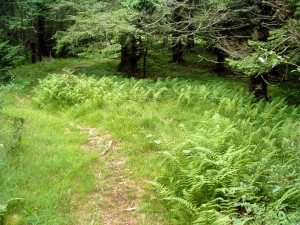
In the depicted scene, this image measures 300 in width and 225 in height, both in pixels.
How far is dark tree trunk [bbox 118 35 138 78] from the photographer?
14589mm

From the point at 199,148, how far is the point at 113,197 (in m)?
1.70

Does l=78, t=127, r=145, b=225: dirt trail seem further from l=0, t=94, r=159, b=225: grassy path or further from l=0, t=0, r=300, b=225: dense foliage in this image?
l=0, t=0, r=300, b=225: dense foliage

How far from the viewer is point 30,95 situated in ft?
39.8

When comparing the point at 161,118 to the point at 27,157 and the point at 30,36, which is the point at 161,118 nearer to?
the point at 27,157

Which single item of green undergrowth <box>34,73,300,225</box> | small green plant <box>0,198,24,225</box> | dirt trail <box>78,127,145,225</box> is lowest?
dirt trail <box>78,127,145,225</box>

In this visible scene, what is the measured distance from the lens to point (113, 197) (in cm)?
529

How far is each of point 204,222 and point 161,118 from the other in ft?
14.1

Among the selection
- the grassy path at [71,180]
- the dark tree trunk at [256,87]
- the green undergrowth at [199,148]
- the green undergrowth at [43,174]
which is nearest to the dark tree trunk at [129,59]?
the green undergrowth at [199,148]

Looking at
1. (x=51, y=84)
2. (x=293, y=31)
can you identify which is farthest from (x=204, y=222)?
(x=51, y=84)

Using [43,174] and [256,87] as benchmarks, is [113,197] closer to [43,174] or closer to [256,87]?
[43,174]

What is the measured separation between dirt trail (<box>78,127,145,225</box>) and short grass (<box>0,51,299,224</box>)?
15 centimetres

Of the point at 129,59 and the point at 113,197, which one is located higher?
the point at 129,59

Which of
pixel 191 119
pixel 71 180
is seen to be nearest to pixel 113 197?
pixel 71 180

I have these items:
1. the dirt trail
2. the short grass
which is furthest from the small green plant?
the dirt trail
